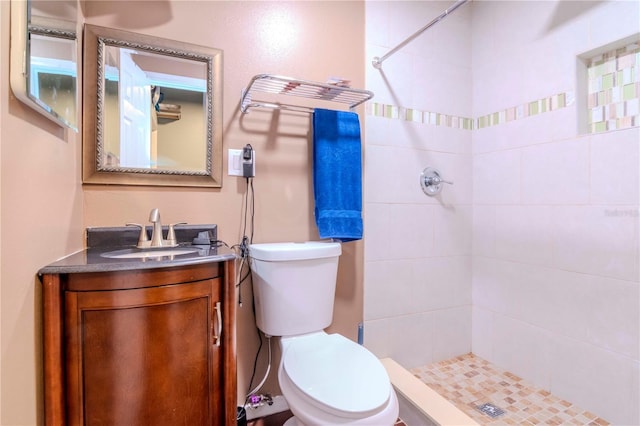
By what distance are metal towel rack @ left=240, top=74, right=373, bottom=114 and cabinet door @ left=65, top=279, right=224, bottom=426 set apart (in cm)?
88

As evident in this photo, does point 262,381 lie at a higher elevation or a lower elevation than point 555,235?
lower

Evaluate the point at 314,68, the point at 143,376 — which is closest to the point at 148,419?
the point at 143,376

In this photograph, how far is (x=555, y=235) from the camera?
64.4 inches

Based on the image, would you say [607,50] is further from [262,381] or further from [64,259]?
[64,259]

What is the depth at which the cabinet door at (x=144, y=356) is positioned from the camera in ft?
2.81

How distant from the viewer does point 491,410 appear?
150 centimetres

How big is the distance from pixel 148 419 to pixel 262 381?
685 millimetres

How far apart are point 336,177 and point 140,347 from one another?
1050 mm

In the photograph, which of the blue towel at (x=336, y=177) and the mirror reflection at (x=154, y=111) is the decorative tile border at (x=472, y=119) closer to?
the blue towel at (x=336, y=177)

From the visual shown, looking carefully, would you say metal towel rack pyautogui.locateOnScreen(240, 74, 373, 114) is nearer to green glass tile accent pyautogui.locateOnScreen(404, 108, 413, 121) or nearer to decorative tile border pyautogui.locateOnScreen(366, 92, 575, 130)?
decorative tile border pyautogui.locateOnScreen(366, 92, 575, 130)

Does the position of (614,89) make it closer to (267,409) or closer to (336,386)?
(336,386)

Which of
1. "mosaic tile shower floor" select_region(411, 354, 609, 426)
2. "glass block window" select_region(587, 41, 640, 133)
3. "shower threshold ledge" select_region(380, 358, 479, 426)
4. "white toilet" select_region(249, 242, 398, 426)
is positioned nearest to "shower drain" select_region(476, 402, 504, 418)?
"mosaic tile shower floor" select_region(411, 354, 609, 426)

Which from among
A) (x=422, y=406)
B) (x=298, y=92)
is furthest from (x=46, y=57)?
(x=422, y=406)

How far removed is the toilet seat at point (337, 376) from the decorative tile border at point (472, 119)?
1.24 metres
